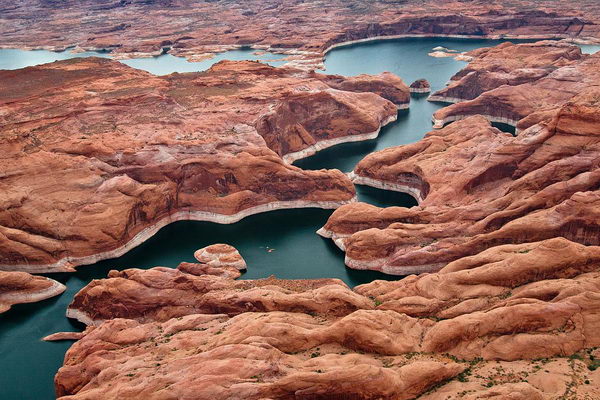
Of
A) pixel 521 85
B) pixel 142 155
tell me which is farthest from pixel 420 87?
pixel 142 155

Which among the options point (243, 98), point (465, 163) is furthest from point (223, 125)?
point (465, 163)

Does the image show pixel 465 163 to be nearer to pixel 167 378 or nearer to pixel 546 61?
pixel 167 378

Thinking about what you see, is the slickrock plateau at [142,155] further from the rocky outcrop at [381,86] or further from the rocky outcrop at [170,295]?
the rocky outcrop at [381,86]

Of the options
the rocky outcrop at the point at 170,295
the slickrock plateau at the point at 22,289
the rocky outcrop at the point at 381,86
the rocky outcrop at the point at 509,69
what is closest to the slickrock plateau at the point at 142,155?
the slickrock plateau at the point at 22,289

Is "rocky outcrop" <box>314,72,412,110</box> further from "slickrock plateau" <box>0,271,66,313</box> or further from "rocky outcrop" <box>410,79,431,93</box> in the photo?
"slickrock plateau" <box>0,271,66,313</box>

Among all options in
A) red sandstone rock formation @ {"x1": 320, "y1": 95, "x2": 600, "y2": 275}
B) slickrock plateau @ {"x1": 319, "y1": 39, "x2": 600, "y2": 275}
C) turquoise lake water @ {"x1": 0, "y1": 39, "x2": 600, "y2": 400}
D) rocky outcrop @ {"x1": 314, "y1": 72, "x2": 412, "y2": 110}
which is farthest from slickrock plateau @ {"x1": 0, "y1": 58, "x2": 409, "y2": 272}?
rocky outcrop @ {"x1": 314, "y1": 72, "x2": 412, "y2": 110}

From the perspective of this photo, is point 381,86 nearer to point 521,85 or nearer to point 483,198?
point 521,85

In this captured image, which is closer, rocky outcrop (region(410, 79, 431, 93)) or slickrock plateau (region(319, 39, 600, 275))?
slickrock plateau (region(319, 39, 600, 275))

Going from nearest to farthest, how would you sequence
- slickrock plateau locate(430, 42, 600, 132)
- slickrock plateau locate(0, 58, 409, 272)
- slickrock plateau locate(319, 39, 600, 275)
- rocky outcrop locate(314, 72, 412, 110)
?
slickrock plateau locate(319, 39, 600, 275) < slickrock plateau locate(0, 58, 409, 272) < slickrock plateau locate(430, 42, 600, 132) < rocky outcrop locate(314, 72, 412, 110)

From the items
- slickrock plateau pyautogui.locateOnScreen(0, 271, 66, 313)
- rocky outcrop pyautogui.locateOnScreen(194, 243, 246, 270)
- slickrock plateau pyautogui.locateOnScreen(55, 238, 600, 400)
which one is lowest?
rocky outcrop pyautogui.locateOnScreen(194, 243, 246, 270)
